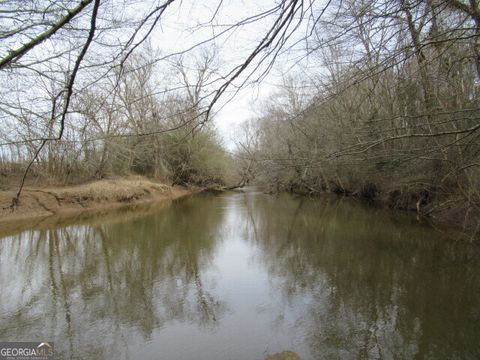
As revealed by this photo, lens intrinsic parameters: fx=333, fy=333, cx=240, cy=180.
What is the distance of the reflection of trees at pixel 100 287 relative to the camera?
12.9ft

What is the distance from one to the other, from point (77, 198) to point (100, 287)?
34.3 ft

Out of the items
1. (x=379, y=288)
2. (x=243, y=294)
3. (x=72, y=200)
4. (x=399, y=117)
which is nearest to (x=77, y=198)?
(x=72, y=200)

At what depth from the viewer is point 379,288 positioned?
5.30 metres

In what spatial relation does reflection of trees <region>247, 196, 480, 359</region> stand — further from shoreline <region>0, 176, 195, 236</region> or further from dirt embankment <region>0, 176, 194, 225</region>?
dirt embankment <region>0, 176, 194, 225</region>

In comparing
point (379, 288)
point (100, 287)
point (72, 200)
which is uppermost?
point (72, 200)

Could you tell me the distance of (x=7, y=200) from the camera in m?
11.9

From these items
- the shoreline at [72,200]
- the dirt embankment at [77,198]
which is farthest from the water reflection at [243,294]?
the dirt embankment at [77,198]

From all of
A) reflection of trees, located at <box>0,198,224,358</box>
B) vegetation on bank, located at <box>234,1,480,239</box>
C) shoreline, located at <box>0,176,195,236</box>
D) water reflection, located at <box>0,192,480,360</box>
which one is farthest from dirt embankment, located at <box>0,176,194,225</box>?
vegetation on bank, located at <box>234,1,480,239</box>

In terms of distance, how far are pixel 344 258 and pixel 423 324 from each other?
2.74 m

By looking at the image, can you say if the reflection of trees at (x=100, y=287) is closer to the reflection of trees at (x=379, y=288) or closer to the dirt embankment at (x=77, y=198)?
the reflection of trees at (x=379, y=288)

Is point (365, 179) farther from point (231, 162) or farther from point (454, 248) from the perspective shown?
point (231, 162)

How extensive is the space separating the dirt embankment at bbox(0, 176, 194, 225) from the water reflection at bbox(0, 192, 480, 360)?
3.53 metres

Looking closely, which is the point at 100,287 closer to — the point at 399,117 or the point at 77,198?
the point at 399,117

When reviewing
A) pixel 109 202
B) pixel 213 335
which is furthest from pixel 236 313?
pixel 109 202
